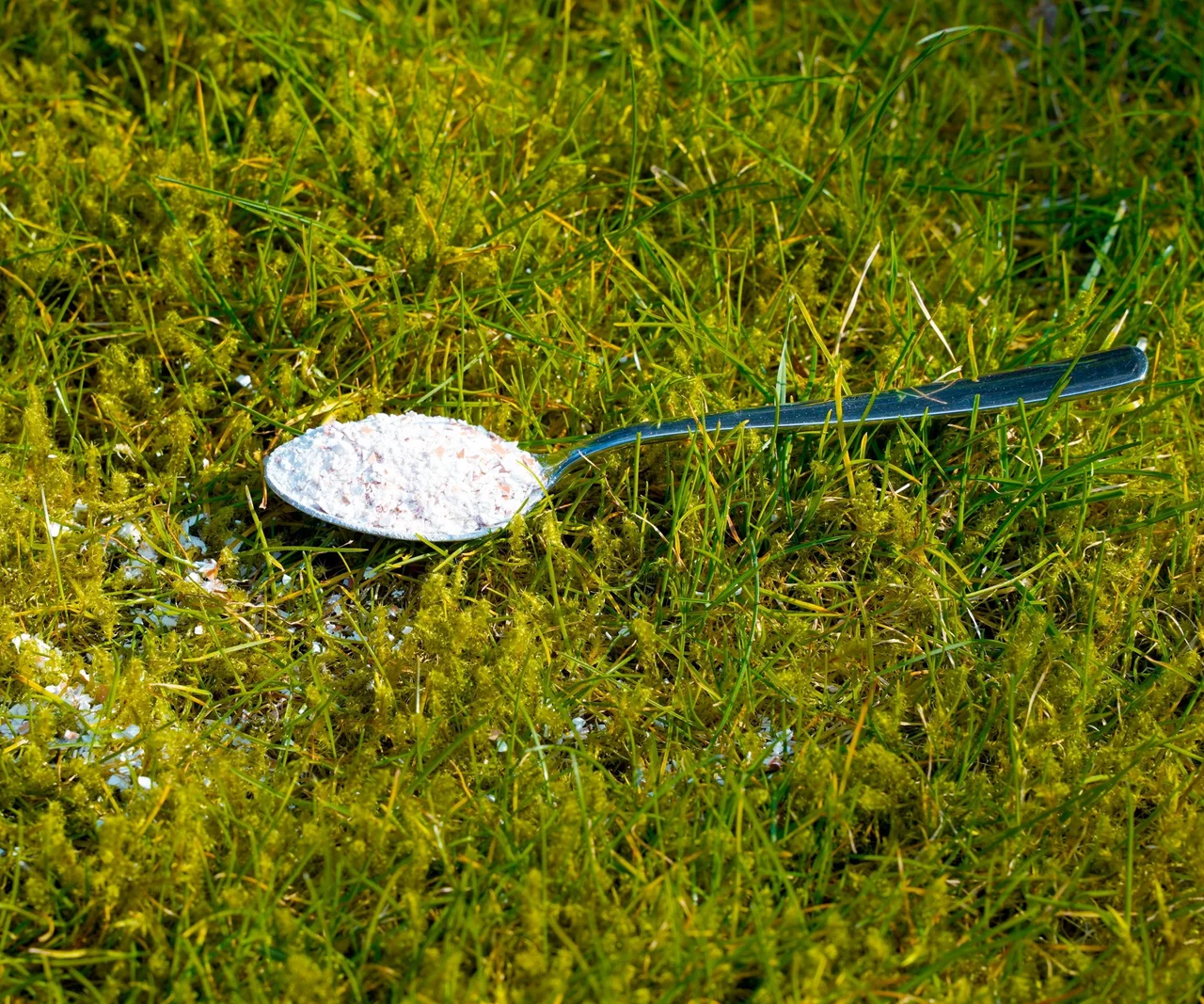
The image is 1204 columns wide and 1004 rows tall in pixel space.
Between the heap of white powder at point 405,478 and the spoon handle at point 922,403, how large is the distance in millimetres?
118

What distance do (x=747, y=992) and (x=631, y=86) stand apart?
69.6 inches

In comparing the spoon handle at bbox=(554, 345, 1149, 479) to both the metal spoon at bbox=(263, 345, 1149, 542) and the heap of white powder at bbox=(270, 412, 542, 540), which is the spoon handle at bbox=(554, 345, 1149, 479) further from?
the heap of white powder at bbox=(270, 412, 542, 540)

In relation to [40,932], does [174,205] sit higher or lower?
higher

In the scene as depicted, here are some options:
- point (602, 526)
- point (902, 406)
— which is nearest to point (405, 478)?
point (602, 526)

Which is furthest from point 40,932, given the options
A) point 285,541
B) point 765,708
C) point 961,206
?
point 961,206

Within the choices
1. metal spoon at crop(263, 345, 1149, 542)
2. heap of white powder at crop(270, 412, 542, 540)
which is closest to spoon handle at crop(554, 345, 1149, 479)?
metal spoon at crop(263, 345, 1149, 542)

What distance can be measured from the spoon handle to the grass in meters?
0.04

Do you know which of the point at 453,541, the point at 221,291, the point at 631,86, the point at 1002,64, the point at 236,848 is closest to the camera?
the point at 236,848

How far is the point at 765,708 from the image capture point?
1791 mm

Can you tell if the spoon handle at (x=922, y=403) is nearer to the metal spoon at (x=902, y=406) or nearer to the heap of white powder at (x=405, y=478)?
the metal spoon at (x=902, y=406)

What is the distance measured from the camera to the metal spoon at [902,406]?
196cm

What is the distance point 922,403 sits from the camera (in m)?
1.97

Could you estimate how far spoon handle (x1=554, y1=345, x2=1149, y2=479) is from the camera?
6.44ft

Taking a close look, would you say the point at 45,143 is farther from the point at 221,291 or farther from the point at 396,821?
the point at 396,821
